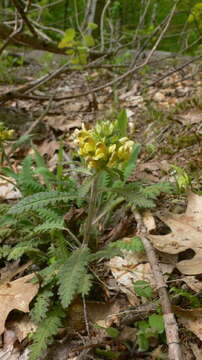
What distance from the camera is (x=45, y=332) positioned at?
5.01 feet

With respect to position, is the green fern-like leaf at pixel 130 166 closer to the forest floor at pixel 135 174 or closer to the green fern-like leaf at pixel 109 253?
the forest floor at pixel 135 174

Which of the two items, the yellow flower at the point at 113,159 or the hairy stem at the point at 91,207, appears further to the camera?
the hairy stem at the point at 91,207

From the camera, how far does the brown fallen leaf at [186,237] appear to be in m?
1.64

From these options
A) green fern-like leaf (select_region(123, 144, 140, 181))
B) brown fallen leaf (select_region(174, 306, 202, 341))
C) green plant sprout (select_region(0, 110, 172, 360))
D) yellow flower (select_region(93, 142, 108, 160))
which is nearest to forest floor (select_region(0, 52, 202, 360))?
brown fallen leaf (select_region(174, 306, 202, 341))

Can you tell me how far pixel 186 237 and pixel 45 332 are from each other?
0.84 metres

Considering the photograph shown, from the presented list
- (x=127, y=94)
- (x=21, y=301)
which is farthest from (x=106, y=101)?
(x=21, y=301)

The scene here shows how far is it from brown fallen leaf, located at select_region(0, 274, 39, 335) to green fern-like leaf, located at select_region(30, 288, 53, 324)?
0.14 ft

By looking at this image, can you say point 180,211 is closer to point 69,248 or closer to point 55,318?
point 69,248

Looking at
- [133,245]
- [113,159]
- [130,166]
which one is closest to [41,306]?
[133,245]

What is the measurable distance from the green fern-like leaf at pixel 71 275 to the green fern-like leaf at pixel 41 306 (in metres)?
0.13

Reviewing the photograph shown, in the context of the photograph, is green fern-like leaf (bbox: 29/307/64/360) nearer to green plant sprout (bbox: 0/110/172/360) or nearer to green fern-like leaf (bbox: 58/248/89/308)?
green plant sprout (bbox: 0/110/172/360)

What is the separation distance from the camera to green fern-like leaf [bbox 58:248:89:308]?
57.4 inches

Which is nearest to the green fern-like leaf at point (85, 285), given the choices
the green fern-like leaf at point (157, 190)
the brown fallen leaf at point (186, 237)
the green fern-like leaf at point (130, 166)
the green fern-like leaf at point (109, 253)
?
the green fern-like leaf at point (109, 253)

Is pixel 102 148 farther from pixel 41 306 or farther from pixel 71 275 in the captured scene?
pixel 41 306
